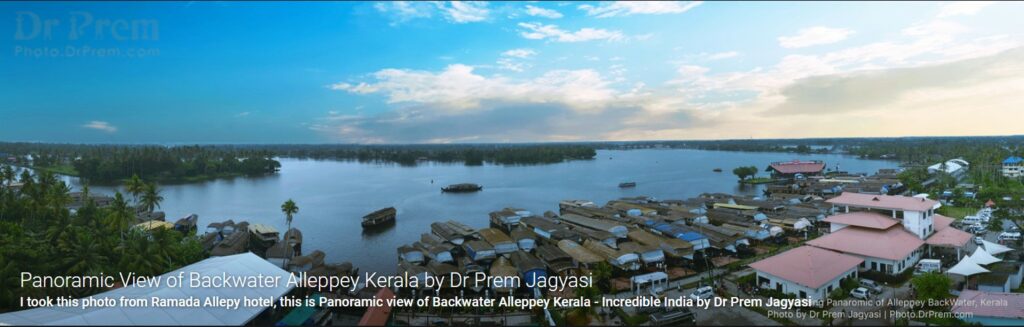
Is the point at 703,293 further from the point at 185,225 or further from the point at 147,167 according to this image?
the point at 147,167

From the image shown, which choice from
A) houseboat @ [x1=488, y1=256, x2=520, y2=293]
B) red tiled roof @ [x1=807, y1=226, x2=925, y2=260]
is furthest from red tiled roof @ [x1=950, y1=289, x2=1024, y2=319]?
houseboat @ [x1=488, y1=256, x2=520, y2=293]

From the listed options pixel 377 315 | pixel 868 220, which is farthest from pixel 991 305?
pixel 377 315

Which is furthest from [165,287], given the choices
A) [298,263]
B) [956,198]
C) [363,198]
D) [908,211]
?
[956,198]

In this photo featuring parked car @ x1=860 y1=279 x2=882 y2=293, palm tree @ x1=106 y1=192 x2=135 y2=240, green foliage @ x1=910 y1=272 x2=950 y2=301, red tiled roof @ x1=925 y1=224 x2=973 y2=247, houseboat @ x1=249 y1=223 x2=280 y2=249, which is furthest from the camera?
houseboat @ x1=249 y1=223 x2=280 y2=249

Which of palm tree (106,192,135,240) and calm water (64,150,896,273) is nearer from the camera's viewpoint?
palm tree (106,192,135,240)

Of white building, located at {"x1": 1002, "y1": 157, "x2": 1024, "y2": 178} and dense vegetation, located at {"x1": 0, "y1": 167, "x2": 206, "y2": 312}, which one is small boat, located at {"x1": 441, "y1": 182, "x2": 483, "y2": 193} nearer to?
dense vegetation, located at {"x1": 0, "y1": 167, "x2": 206, "y2": 312}

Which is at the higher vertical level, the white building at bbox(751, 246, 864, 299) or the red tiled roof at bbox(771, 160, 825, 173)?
the red tiled roof at bbox(771, 160, 825, 173)

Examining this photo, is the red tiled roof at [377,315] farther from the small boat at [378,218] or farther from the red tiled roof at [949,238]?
the small boat at [378,218]

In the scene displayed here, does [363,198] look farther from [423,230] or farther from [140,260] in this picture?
[140,260]
